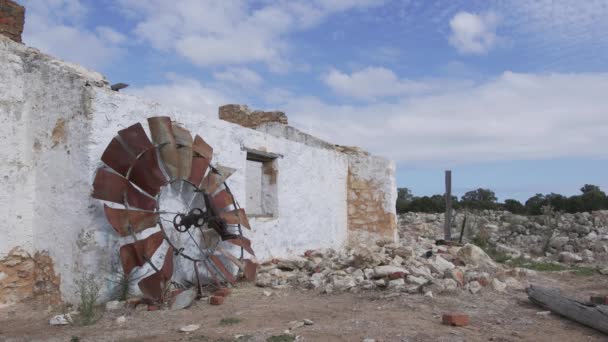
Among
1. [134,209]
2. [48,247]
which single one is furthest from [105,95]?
[48,247]

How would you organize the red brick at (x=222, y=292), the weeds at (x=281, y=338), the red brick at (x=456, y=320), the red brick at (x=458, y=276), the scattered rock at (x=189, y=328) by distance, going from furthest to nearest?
the red brick at (x=458, y=276)
the red brick at (x=222, y=292)
the red brick at (x=456, y=320)
the scattered rock at (x=189, y=328)
the weeds at (x=281, y=338)

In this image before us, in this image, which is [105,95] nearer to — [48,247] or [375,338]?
[48,247]

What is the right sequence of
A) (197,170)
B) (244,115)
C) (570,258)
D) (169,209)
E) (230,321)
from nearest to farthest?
(230,321), (169,209), (197,170), (570,258), (244,115)

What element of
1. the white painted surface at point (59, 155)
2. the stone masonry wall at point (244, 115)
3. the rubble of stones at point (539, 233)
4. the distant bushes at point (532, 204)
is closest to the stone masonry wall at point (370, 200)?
the stone masonry wall at point (244, 115)

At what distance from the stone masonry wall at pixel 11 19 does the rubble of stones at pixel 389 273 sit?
4227mm

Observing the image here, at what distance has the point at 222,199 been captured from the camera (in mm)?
6562

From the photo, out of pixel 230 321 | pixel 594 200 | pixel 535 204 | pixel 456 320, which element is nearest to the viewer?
pixel 456 320

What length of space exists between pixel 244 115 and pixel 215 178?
16.9 feet

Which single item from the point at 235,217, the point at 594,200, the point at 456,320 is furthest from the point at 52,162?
the point at 594,200

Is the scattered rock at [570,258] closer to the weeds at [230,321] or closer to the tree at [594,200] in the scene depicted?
the weeds at [230,321]

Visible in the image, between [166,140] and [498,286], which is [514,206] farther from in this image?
[166,140]

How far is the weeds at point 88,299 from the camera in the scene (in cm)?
476

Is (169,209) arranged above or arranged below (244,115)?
below

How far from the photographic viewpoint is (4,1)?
591 cm
